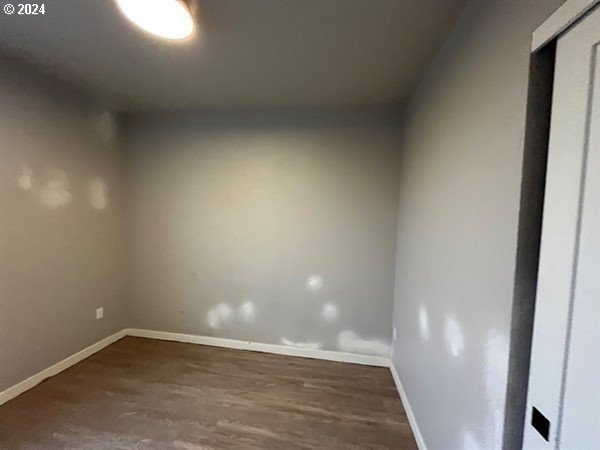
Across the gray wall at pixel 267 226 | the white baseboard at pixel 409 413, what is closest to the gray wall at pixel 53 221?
the gray wall at pixel 267 226

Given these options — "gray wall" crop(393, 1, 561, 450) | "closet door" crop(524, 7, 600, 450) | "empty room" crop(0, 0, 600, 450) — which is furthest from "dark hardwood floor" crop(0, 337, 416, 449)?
"closet door" crop(524, 7, 600, 450)

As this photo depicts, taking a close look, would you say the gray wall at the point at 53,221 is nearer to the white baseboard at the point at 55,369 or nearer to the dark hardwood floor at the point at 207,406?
the white baseboard at the point at 55,369

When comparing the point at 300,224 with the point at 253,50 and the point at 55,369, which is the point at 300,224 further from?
the point at 55,369

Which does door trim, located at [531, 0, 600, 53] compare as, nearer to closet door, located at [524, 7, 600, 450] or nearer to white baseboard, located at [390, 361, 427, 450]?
closet door, located at [524, 7, 600, 450]

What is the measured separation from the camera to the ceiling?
5.23 ft

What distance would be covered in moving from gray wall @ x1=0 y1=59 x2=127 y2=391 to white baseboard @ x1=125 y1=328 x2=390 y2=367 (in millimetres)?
458

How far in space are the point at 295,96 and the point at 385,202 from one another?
51.9 inches

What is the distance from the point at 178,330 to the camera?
351 cm

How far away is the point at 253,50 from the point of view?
198cm

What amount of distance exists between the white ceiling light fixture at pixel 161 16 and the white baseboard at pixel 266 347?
9.52ft

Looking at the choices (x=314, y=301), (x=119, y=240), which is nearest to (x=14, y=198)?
(x=119, y=240)

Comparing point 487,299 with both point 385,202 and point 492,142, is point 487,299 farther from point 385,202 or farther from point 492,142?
point 385,202

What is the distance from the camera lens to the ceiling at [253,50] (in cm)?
159

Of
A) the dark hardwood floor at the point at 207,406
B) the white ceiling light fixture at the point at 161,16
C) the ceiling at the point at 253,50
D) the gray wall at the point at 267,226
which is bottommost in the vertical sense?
the dark hardwood floor at the point at 207,406
